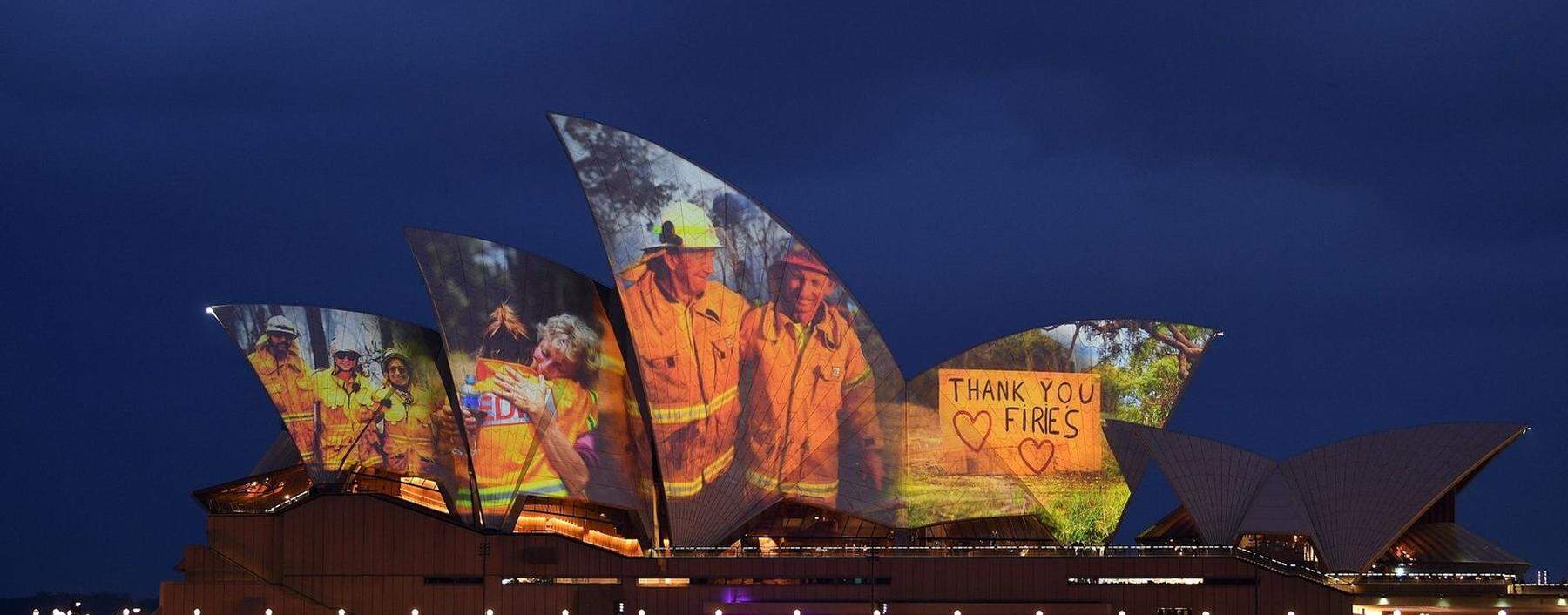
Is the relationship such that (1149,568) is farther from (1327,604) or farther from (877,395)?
(877,395)

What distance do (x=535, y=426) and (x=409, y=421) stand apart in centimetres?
562

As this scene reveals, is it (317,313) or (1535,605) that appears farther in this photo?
(317,313)

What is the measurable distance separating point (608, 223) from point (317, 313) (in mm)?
11911

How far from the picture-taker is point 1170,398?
218 feet

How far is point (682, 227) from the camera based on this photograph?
2425 inches

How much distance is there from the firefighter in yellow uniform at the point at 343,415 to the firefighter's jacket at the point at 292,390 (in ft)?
1.10

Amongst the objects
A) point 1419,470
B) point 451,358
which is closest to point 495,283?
point 451,358

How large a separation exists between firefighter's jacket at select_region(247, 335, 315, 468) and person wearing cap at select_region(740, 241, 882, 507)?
51.8 ft

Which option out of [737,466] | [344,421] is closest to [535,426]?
[737,466]

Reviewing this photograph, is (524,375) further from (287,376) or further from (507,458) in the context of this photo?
(287,376)

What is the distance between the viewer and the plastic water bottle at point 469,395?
204ft

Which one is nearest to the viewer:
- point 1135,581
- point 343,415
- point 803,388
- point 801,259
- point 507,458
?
point 1135,581

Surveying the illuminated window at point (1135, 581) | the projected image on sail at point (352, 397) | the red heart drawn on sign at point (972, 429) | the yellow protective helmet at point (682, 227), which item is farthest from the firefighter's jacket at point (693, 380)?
the illuminated window at point (1135, 581)

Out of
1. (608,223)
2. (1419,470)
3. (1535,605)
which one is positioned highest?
(608,223)
